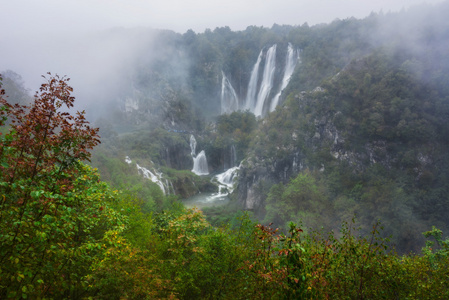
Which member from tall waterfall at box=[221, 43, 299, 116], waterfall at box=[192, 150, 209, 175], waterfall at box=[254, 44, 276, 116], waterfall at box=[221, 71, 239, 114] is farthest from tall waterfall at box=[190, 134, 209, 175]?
waterfall at box=[221, 71, 239, 114]

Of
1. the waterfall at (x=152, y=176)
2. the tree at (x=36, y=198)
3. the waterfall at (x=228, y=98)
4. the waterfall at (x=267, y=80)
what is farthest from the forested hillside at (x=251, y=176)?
the waterfall at (x=228, y=98)

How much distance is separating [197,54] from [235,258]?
454ft

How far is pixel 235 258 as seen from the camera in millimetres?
9289

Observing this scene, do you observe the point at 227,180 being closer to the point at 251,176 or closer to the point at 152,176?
the point at 251,176

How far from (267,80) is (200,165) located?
3953 centimetres

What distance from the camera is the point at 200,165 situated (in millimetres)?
84312

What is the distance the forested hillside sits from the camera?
4.82 m

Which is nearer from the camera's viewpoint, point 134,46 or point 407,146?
point 407,146

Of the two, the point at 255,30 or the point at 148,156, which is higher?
the point at 255,30

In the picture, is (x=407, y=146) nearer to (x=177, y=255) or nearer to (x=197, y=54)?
(x=177, y=255)

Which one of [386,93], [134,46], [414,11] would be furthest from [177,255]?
[134,46]

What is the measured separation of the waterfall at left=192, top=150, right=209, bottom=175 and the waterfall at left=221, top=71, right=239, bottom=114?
35026 mm

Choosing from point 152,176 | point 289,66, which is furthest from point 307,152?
point 289,66

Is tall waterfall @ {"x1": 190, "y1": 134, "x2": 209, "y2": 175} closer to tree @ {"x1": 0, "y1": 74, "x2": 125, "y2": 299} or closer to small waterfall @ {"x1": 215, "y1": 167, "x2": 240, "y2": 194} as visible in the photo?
small waterfall @ {"x1": 215, "y1": 167, "x2": 240, "y2": 194}
